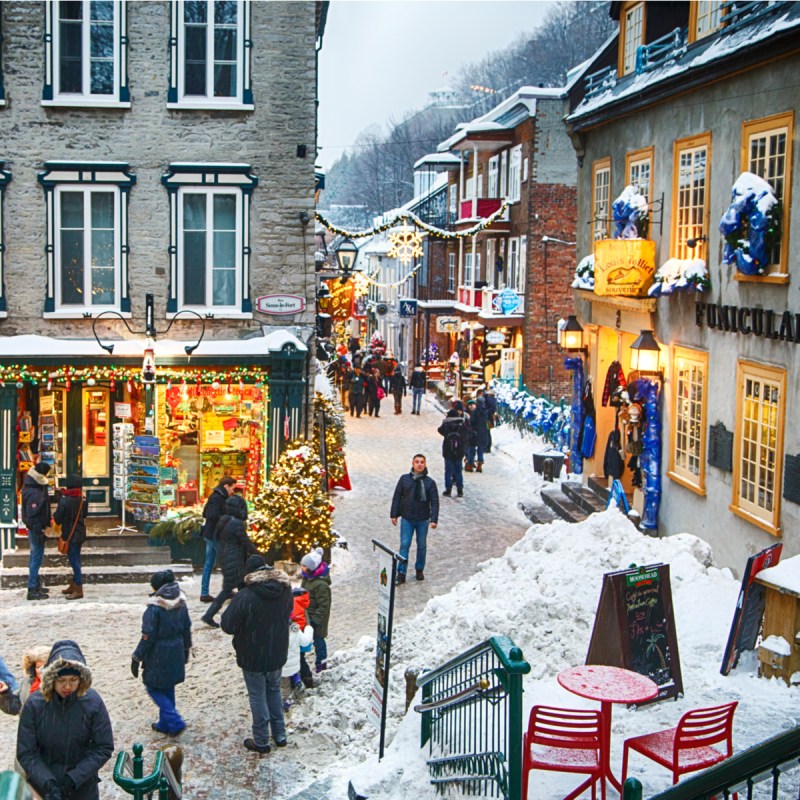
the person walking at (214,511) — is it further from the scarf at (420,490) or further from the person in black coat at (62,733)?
the person in black coat at (62,733)

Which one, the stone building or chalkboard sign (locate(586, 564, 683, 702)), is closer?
chalkboard sign (locate(586, 564, 683, 702))

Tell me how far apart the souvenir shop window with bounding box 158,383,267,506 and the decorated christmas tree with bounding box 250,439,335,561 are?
1.72 metres

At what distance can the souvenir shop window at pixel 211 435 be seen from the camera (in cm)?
1886

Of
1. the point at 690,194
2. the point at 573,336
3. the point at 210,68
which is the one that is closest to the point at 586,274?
the point at 573,336

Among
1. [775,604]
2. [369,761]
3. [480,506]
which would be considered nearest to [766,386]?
[775,604]

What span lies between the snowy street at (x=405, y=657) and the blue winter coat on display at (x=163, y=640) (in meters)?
0.66

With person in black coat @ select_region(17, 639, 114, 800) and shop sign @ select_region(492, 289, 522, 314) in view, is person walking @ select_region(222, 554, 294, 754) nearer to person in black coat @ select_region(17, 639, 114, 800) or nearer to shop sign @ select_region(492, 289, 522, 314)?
person in black coat @ select_region(17, 639, 114, 800)

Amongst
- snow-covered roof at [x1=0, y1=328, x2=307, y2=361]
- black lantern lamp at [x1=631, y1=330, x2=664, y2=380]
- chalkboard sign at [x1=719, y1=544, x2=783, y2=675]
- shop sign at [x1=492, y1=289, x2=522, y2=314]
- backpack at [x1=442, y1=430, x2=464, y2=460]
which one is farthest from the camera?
shop sign at [x1=492, y1=289, x2=522, y2=314]

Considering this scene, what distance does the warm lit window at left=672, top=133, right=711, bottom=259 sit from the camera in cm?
1656

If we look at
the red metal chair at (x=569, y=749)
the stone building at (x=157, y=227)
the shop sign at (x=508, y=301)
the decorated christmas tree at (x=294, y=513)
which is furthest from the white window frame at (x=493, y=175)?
the red metal chair at (x=569, y=749)

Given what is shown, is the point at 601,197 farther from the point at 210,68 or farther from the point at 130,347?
the point at 130,347

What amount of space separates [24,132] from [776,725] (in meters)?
14.3

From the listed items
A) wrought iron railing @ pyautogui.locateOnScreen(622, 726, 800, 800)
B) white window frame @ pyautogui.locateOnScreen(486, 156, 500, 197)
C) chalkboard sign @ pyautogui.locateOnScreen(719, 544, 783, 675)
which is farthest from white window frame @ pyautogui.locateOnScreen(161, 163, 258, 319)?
white window frame @ pyautogui.locateOnScreen(486, 156, 500, 197)

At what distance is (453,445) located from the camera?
74.6 ft
